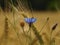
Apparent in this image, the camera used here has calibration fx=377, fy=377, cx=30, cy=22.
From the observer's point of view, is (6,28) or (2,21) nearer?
(6,28)

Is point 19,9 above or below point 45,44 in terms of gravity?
above

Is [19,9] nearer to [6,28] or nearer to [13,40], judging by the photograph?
[6,28]

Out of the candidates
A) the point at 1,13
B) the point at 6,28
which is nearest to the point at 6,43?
the point at 6,28

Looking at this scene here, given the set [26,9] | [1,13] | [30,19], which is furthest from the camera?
[1,13]

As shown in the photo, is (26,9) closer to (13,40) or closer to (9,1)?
(9,1)

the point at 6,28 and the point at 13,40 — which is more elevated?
the point at 6,28

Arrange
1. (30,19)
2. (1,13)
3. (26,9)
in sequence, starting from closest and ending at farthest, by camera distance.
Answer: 1. (30,19)
2. (26,9)
3. (1,13)

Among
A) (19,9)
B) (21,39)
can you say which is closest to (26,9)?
(19,9)

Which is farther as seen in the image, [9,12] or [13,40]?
[13,40]

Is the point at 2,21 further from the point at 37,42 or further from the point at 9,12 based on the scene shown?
the point at 37,42
